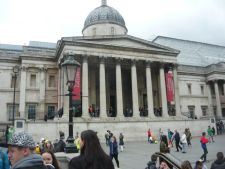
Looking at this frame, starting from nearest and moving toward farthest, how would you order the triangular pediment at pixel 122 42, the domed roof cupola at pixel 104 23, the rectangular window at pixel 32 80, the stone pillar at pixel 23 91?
1. the triangular pediment at pixel 122 42
2. the stone pillar at pixel 23 91
3. the rectangular window at pixel 32 80
4. the domed roof cupola at pixel 104 23

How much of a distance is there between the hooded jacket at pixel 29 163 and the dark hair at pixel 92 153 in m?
0.62

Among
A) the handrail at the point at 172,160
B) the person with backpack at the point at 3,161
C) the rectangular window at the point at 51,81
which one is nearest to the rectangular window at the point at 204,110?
the rectangular window at the point at 51,81

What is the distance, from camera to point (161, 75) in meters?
33.8

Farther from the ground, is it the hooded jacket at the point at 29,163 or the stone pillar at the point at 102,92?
the stone pillar at the point at 102,92

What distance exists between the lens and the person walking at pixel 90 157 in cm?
315

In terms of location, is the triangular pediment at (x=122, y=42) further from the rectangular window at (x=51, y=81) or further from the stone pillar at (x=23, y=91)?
the stone pillar at (x=23, y=91)

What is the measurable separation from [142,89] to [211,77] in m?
14.6

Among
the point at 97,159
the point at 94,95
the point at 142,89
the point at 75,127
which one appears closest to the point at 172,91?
the point at 142,89

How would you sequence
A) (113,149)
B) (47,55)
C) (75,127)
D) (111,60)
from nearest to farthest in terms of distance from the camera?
(113,149)
(75,127)
(111,60)
(47,55)

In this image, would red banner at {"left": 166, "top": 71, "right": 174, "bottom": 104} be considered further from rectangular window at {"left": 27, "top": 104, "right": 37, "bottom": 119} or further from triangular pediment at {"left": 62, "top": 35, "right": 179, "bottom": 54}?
rectangular window at {"left": 27, "top": 104, "right": 37, "bottom": 119}

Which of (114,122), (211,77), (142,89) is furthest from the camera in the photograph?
(211,77)

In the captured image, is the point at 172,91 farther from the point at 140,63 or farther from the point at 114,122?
the point at 114,122

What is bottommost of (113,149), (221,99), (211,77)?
(113,149)

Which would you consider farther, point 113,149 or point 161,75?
point 161,75
